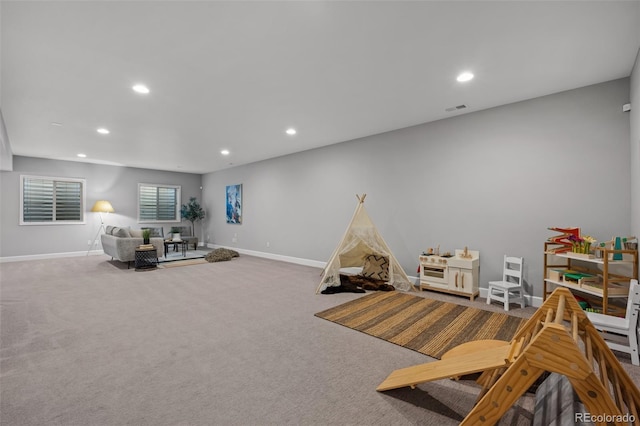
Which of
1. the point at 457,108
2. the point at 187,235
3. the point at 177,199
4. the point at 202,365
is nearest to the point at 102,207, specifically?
the point at 177,199

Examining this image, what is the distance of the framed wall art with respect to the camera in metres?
8.66

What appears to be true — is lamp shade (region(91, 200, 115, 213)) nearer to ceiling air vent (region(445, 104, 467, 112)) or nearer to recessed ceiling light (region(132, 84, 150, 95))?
recessed ceiling light (region(132, 84, 150, 95))

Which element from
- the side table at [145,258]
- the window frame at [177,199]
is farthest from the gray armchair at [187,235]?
the side table at [145,258]

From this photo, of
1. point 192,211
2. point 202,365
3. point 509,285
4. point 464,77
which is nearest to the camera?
point 202,365

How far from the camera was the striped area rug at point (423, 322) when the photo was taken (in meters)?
2.74

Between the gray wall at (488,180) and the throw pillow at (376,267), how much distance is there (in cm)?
42

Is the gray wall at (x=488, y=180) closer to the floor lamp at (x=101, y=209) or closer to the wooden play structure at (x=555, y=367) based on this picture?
the wooden play structure at (x=555, y=367)

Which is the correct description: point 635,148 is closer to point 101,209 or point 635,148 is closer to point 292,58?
point 292,58

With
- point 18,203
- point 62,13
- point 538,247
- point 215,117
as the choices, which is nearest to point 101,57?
point 62,13

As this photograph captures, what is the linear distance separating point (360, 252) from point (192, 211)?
7021mm

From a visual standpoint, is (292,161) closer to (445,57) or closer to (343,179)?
(343,179)

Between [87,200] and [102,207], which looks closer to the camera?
[102,207]

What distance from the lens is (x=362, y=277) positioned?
499cm

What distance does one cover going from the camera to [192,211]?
9836 mm
